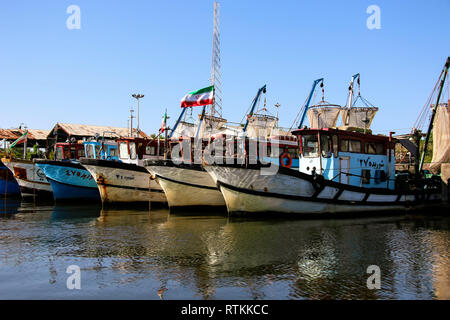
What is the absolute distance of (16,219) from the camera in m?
18.3

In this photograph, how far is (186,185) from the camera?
20.1m

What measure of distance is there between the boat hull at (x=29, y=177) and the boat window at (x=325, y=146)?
71.3 ft

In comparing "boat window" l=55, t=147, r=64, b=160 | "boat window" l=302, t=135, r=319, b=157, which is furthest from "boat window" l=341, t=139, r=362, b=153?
"boat window" l=55, t=147, r=64, b=160

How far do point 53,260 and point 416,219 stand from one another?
A: 16.0 m

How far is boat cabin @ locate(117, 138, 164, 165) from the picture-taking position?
25938mm

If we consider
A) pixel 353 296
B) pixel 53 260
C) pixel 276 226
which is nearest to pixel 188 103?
pixel 276 226

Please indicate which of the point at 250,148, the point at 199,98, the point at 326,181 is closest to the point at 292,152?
the point at 250,148

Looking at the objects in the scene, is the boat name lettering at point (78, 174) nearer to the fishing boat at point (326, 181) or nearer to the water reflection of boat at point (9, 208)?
the water reflection of boat at point (9, 208)

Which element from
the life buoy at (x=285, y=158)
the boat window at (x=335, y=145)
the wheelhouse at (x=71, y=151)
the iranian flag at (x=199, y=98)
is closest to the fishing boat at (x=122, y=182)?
the iranian flag at (x=199, y=98)

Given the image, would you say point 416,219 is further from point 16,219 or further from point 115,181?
point 16,219

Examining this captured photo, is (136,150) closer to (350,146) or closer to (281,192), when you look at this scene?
(281,192)

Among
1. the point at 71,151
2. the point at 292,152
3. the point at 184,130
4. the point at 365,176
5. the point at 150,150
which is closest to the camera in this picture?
the point at 365,176

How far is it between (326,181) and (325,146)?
1939 mm

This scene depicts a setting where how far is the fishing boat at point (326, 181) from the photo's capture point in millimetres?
16641
